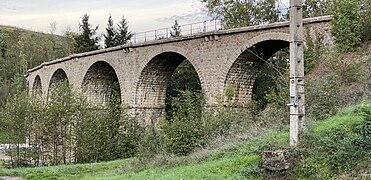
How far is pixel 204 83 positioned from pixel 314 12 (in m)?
13.7

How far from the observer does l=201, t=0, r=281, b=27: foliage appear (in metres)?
31.7

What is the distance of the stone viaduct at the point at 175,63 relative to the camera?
736 inches

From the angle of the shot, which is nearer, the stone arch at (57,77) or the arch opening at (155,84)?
the arch opening at (155,84)

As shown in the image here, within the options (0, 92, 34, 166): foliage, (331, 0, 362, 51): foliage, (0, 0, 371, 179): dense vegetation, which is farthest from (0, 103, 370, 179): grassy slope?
(0, 92, 34, 166): foliage

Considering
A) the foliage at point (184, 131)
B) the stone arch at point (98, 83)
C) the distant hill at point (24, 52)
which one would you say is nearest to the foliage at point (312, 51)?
the foliage at point (184, 131)

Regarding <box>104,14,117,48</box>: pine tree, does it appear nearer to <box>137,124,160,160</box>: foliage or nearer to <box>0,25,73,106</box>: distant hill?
<box>0,25,73,106</box>: distant hill

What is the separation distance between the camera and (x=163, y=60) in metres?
24.6

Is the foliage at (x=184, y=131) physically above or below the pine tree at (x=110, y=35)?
below

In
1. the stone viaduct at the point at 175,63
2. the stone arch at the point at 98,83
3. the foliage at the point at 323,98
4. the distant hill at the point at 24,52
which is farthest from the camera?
the distant hill at the point at 24,52

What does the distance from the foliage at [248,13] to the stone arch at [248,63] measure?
11.6m

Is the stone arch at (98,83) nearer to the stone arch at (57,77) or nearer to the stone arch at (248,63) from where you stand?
the stone arch at (57,77)

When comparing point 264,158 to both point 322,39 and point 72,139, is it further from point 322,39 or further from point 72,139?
point 72,139

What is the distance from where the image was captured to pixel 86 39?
4741cm

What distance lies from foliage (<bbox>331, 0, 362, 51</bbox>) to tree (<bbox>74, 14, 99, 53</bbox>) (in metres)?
33.3
